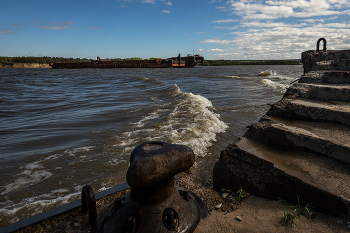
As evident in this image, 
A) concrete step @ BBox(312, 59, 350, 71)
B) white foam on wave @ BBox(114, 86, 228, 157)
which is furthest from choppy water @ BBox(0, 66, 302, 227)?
concrete step @ BBox(312, 59, 350, 71)

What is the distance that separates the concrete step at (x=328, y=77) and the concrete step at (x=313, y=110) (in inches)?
31.8

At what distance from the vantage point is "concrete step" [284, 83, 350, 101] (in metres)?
2.66

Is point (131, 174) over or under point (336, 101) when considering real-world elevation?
under

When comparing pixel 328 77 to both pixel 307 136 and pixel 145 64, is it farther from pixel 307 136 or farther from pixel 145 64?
pixel 145 64

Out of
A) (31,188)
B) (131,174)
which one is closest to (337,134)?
(131,174)

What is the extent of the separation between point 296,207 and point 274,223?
263 millimetres

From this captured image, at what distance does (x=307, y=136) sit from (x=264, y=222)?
967mm

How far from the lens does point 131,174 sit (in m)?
Result: 1.04

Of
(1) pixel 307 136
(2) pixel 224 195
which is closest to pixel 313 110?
(1) pixel 307 136

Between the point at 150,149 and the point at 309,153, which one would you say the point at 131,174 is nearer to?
the point at 150,149

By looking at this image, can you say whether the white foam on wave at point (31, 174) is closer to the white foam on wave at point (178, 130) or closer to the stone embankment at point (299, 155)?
the white foam on wave at point (178, 130)

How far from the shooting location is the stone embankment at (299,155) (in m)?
1.63

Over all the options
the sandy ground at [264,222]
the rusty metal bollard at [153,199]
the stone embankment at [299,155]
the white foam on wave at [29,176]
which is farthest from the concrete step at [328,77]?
the white foam on wave at [29,176]

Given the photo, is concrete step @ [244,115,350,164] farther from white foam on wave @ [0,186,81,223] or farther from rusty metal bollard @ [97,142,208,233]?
white foam on wave @ [0,186,81,223]
